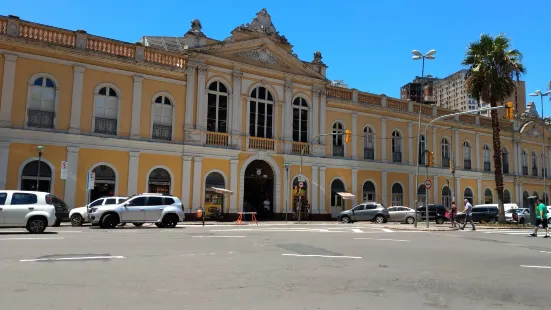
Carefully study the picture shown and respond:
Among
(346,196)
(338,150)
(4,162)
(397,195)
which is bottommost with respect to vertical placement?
(346,196)

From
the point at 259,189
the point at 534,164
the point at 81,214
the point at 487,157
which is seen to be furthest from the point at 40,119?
the point at 534,164

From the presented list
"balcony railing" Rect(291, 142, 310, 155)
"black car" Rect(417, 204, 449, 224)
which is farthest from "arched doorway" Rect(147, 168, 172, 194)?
"black car" Rect(417, 204, 449, 224)

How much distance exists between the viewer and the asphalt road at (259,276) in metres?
7.21

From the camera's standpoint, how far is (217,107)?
33719 mm

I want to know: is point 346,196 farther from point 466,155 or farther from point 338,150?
point 466,155

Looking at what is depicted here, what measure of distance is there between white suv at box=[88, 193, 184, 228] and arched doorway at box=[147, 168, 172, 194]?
726 cm

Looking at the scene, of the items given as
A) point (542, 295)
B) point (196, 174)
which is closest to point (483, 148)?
point (196, 174)

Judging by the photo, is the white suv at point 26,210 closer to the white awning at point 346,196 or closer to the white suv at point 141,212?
the white suv at point 141,212

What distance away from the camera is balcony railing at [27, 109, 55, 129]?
2705cm

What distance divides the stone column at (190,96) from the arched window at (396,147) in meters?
20.3

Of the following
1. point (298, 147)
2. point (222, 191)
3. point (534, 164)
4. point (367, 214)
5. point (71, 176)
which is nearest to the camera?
point (71, 176)

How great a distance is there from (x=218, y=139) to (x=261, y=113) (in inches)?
174

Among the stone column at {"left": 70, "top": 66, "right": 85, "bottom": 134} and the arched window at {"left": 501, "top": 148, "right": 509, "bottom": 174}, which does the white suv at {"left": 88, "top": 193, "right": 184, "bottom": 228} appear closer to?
the stone column at {"left": 70, "top": 66, "right": 85, "bottom": 134}

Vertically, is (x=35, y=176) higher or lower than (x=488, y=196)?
higher
